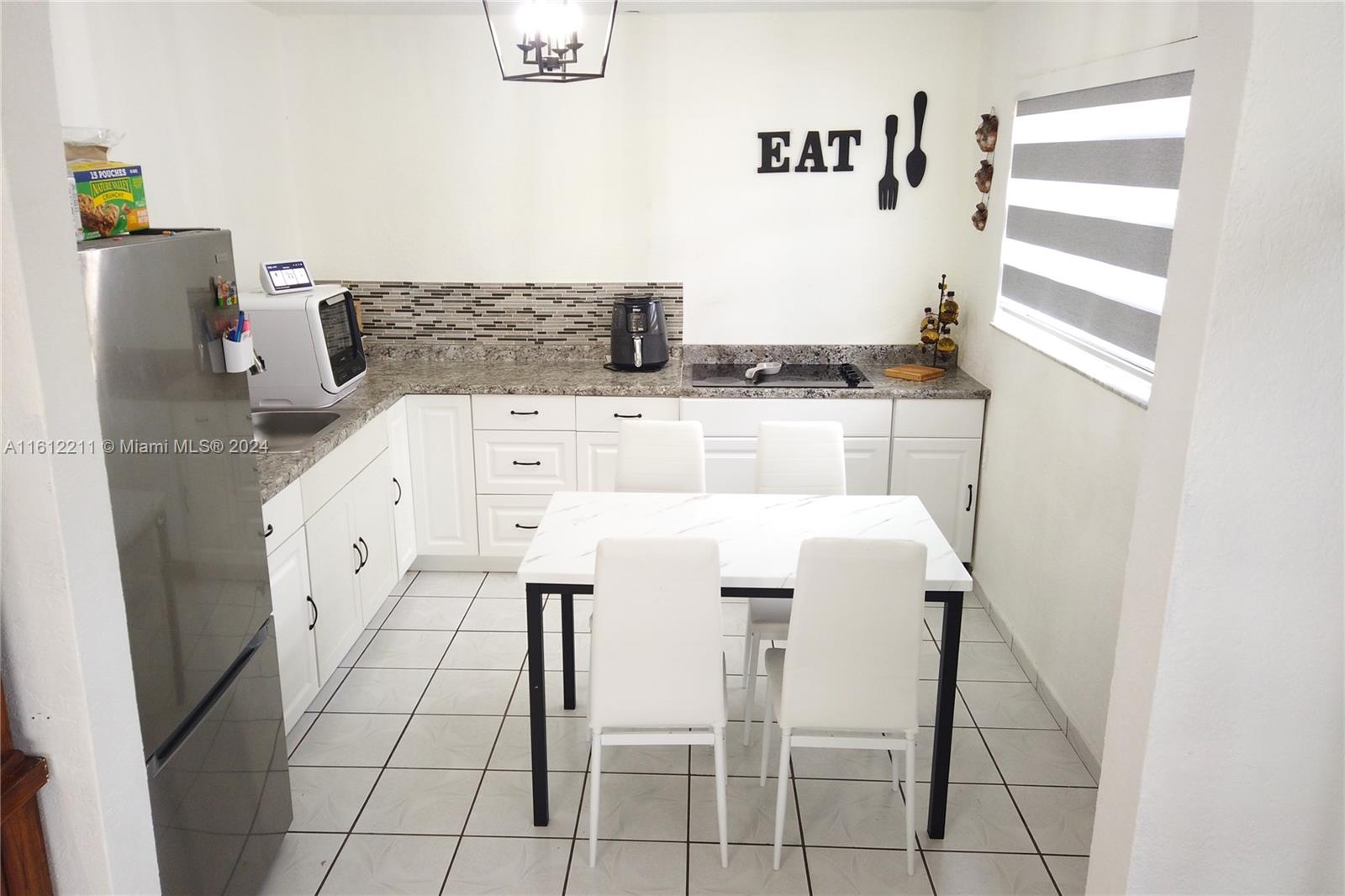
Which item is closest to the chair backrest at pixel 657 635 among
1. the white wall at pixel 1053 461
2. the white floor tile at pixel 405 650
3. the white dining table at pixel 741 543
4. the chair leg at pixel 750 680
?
the white dining table at pixel 741 543

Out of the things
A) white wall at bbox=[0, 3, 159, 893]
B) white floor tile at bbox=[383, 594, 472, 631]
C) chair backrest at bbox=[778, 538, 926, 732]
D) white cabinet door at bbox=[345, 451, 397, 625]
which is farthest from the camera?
white floor tile at bbox=[383, 594, 472, 631]

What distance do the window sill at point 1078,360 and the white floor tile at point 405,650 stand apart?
97.3 inches

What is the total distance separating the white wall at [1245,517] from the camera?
1.28m

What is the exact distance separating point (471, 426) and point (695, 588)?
213cm

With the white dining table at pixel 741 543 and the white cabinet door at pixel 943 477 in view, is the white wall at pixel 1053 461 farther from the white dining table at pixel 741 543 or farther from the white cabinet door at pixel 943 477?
the white dining table at pixel 741 543

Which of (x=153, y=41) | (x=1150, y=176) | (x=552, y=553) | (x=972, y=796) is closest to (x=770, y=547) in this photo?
(x=552, y=553)

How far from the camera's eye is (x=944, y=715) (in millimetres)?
2557

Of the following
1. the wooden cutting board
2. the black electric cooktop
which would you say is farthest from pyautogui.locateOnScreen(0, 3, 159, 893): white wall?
the wooden cutting board

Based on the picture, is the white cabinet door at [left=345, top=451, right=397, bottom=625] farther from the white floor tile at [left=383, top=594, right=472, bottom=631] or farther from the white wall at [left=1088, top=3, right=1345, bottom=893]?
the white wall at [left=1088, top=3, right=1345, bottom=893]

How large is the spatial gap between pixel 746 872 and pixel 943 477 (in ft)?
7.19

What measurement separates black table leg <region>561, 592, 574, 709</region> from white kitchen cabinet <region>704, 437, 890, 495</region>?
3.95ft

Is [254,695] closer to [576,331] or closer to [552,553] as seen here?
[552,553]

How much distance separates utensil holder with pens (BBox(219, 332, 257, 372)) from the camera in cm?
214

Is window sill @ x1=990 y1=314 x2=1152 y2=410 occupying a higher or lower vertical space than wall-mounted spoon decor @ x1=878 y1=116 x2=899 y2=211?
lower
